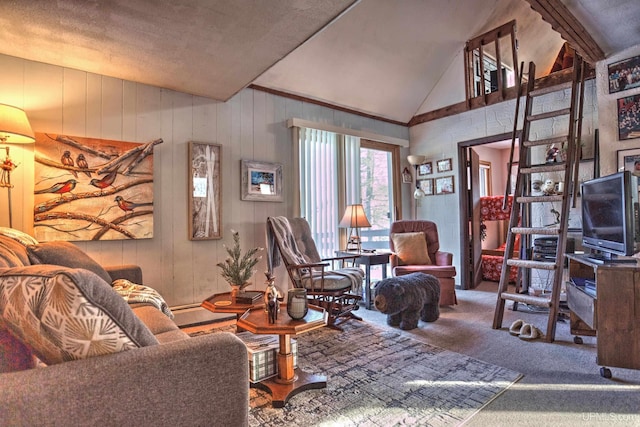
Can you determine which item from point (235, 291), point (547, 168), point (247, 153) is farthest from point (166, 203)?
point (547, 168)

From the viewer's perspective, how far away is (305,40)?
2.55m

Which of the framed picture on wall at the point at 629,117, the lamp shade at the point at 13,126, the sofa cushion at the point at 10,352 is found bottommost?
the sofa cushion at the point at 10,352

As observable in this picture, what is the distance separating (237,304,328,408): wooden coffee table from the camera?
188cm

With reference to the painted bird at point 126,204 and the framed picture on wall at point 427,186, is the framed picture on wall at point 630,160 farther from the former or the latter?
the painted bird at point 126,204

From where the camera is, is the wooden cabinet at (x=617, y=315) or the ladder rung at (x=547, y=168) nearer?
the wooden cabinet at (x=617, y=315)

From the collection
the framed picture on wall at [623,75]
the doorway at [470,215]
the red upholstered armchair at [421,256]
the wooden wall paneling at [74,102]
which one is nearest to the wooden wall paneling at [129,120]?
the wooden wall paneling at [74,102]

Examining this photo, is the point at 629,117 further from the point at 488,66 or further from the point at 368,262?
the point at 368,262

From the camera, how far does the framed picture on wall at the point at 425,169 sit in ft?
17.9

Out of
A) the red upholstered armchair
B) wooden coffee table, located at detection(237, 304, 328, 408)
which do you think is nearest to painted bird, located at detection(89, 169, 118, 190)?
wooden coffee table, located at detection(237, 304, 328, 408)

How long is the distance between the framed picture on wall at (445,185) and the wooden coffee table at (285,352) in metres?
3.72

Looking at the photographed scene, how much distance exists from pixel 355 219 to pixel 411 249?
852 mm

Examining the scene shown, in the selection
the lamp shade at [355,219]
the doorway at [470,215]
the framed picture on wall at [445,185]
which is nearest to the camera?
the lamp shade at [355,219]

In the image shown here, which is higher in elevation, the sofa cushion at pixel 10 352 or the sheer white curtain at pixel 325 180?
the sheer white curtain at pixel 325 180

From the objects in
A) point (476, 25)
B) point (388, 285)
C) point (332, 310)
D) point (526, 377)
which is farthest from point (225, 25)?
point (476, 25)
